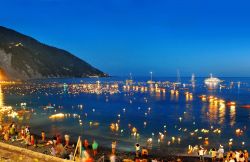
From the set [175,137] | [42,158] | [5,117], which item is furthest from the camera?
[5,117]

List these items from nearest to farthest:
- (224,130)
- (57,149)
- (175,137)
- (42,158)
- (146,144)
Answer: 1. (42,158)
2. (57,149)
3. (146,144)
4. (175,137)
5. (224,130)

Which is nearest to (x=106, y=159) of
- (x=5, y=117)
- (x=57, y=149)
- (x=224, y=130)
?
(x=57, y=149)

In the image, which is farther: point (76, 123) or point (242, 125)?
point (242, 125)

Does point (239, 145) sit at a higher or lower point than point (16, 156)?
lower

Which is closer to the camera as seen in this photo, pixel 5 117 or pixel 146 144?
pixel 146 144

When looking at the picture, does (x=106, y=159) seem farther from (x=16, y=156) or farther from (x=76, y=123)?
(x=76, y=123)

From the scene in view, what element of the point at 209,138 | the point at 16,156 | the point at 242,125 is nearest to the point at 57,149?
the point at 16,156

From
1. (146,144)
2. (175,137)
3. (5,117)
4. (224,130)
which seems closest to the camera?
(146,144)

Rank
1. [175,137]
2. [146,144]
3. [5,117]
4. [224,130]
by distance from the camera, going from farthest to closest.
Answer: [5,117] < [224,130] < [175,137] < [146,144]

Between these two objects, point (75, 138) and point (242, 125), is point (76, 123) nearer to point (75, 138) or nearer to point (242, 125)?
point (75, 138)
